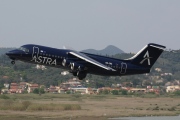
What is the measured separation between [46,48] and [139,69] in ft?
39.8

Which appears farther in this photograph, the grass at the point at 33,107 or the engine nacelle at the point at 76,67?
the grass at the point at 33,107

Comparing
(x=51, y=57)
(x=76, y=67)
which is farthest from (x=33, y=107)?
(x=51, y=57)

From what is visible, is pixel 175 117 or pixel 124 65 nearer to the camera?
pixel 124 65

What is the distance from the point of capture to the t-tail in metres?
72.9

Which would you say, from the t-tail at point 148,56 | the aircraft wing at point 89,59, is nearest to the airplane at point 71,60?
the aircraft wing at point 89,59

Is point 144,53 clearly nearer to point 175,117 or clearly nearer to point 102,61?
point 102,61

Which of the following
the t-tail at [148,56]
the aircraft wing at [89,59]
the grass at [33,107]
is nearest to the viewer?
the aircraft wing at [89,59]

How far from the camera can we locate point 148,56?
2881 inches

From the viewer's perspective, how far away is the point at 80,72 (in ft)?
224

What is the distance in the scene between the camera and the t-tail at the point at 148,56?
239ft

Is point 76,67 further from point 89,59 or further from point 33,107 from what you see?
point 33,107

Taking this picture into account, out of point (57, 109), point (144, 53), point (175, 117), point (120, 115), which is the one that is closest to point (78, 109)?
point (57, 109)

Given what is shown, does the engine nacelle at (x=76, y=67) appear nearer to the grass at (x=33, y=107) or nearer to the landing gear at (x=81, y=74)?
the landing gear at (x=81, y=74)

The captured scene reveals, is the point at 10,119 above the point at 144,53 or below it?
below
